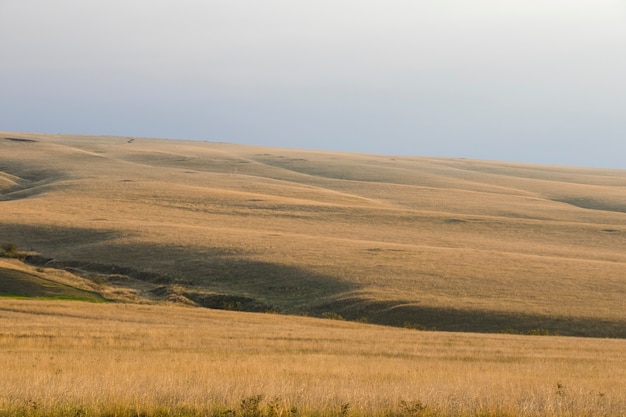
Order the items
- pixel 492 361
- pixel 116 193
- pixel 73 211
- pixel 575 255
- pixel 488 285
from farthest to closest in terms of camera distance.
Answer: pixel 116 193 < pixel 73 211 < pixel 575 255 < pixel 488 285 < pixel 492 361

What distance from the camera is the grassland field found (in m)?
11.4

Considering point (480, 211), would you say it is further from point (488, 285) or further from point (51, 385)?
point (51, 385)

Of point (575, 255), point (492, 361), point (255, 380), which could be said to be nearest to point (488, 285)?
point (575, 255)

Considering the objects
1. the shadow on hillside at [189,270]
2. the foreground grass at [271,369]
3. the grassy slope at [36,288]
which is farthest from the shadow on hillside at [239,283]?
the foreground grass at [271,369]

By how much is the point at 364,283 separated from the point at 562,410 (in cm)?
3171

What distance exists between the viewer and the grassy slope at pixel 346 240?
38.0 meters

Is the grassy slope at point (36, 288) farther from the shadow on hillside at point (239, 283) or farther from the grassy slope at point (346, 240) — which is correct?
the grassy slope at point (346, 240)

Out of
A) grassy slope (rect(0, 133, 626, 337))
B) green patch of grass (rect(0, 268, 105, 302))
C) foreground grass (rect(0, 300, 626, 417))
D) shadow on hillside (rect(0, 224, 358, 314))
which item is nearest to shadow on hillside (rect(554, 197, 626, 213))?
grassy slope (rect(0, 133, 626, 337))

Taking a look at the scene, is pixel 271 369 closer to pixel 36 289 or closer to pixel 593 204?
pixel 36 289

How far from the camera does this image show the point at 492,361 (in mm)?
19859

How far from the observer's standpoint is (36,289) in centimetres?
3662

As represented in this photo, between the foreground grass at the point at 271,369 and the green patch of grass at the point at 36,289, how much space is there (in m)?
4.02

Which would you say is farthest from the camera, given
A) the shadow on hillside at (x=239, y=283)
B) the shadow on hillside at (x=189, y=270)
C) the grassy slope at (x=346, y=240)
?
the shadow on hillside at (x=189, y=270)

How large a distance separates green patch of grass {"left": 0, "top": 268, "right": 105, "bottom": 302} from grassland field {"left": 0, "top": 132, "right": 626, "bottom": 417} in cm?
13
